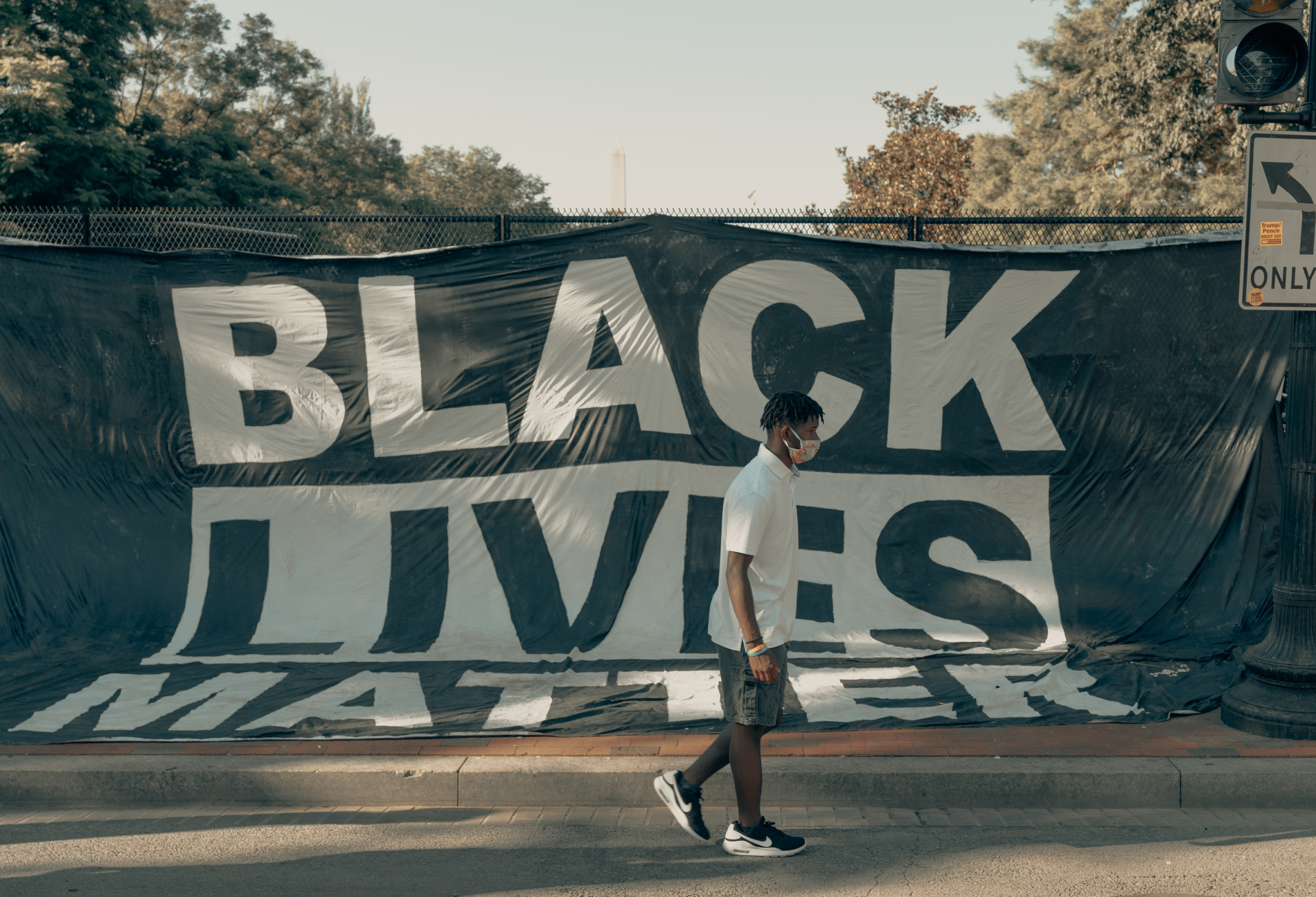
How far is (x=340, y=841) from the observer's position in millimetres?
4289

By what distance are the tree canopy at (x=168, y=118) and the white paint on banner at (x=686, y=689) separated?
22367mm

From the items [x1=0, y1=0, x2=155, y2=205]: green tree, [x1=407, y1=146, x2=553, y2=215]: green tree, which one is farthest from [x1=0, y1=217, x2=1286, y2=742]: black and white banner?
[x1=407, y1=146, x2=553, y2=215]: green tree

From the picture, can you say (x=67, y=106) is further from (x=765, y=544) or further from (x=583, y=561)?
(x=765, y=544)

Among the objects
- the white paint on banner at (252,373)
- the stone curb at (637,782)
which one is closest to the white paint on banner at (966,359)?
the stone curb at (637,782)

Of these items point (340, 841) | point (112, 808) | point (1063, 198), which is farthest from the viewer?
point (1063, 198)

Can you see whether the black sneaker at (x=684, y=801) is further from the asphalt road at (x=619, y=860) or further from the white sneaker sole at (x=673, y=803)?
the asphalt road at (x=619, y=860)

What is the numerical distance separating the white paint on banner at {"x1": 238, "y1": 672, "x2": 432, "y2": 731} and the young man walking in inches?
79.6

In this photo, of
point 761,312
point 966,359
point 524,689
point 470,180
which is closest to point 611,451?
point 761,312

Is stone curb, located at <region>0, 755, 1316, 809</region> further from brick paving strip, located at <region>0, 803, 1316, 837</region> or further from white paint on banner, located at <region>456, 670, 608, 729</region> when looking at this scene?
white paint on banner, located at <region>456, 670, 608, 729</region>

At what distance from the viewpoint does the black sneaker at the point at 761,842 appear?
398 centimetres

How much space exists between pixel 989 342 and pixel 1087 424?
0.80 meters

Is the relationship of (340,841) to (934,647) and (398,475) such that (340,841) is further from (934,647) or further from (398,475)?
(934,647)

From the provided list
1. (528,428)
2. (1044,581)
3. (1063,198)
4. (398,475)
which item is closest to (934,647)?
(1044,581)

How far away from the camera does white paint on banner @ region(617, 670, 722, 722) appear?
5.51 meters
